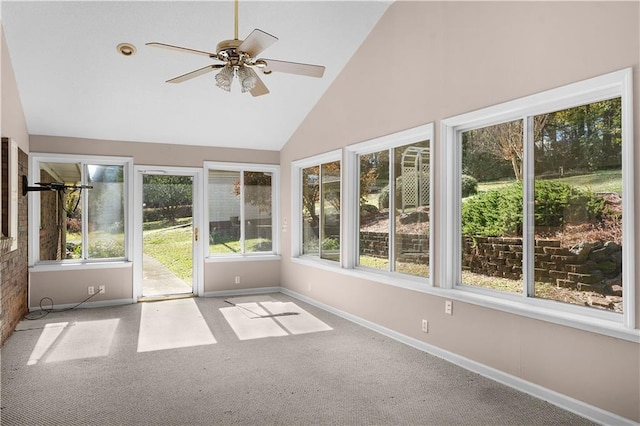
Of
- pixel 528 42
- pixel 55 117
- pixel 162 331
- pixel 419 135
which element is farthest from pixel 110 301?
pixel 528 42

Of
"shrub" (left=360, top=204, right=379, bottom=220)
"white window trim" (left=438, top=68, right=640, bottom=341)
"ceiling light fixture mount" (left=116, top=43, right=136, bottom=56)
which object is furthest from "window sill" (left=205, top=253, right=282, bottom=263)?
"white window trim" (left=438, top=68, right=640, bottom=341)

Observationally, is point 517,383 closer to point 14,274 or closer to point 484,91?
point 484,91

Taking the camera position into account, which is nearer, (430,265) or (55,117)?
(430,265)

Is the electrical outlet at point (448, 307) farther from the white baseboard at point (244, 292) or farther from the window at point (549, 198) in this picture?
the white baseboard at point (244, 292)

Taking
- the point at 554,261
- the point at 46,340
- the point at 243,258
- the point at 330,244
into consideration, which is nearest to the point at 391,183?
the point at 330,244

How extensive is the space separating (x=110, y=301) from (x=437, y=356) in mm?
4594

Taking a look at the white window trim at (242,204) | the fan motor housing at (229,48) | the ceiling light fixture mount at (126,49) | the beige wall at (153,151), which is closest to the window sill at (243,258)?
the white window trim at (242,204)

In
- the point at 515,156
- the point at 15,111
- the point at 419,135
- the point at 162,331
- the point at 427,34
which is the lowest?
the point at 162,331

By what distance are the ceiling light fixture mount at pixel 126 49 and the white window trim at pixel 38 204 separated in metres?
2.09

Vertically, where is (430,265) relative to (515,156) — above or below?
below

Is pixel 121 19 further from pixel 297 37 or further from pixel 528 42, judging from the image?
pixel 528 42

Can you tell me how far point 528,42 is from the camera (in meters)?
3.08

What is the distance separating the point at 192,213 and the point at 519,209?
193 inches

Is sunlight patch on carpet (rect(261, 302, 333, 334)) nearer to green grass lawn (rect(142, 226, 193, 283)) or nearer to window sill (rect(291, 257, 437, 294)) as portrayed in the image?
window sill (rect(291, 257, 437, 294))
